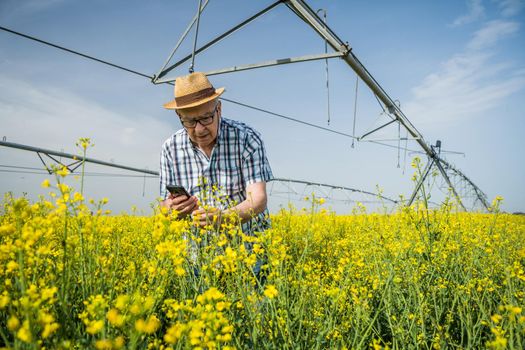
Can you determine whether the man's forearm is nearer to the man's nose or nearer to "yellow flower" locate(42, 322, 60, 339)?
the man's nose

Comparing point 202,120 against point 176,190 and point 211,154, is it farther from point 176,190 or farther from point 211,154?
point 176,190

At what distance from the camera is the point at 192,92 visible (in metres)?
2.39

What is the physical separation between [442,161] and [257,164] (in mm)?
10603

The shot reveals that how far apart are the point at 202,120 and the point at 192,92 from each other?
0.22m

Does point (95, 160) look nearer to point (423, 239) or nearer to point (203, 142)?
point (203, 142)

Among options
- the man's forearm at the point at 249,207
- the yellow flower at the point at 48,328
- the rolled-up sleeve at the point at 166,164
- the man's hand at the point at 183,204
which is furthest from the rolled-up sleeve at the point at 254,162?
the yellow flower at the point at 48,328

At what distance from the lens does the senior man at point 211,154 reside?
7.80 feet

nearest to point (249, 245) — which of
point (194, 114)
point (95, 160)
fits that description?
point (194, 114)

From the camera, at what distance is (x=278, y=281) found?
1.31 meters

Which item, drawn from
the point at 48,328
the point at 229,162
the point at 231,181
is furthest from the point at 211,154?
the point at 48,328

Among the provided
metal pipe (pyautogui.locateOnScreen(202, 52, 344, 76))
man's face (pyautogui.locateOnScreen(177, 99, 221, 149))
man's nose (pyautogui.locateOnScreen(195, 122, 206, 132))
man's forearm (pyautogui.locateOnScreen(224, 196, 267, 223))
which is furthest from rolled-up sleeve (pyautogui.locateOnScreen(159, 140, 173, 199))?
metal pipe (pyautogui.locateOnScreen(202, 52, 344, 76))

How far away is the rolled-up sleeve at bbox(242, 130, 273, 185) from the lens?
2.52 m

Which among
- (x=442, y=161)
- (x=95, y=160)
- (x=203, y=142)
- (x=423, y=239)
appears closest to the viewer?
(x=423, y=239)

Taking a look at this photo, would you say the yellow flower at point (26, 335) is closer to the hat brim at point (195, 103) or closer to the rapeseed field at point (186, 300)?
the rapeseed field at point (186, 300)
